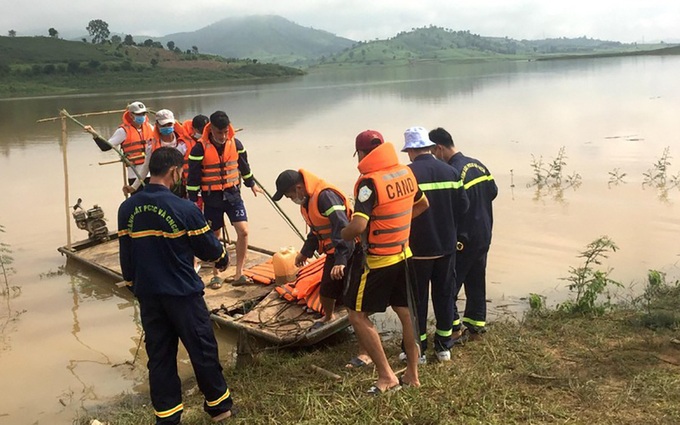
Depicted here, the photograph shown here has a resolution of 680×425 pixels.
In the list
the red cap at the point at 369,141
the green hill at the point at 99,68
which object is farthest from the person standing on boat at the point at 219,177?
the green hill at the point at 99,68

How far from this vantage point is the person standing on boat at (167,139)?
710cm

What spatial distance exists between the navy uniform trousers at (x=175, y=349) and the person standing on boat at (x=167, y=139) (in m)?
3.25

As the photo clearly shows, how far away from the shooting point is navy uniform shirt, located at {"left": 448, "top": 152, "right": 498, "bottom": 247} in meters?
4.84

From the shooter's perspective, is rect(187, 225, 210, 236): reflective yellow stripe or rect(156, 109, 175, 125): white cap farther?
rect(156, 109, 175, 125): white cap

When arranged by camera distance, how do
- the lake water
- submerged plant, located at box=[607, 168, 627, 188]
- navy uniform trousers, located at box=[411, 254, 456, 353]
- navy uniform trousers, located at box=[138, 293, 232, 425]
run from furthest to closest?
submerged plant, located at box=[607, 168, 627, 188]
the lake water
navy uniform trousers, located at box=[411, 254, 456, 353]
navy uniform trousers, located at box=[138, 293, 232, 425]

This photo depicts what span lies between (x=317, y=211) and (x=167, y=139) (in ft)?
11.6

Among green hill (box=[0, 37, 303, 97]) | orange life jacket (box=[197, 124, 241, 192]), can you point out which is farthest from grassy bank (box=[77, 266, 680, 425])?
green hill (box=[0, 37, 303, 97])

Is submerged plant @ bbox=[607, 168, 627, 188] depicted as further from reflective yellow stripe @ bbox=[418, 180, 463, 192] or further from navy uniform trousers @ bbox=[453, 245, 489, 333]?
reflective yellow stripe @ bbox=[418, 180, 463, 192]

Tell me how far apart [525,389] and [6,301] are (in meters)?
6.82

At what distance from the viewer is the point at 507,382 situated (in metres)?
4.31

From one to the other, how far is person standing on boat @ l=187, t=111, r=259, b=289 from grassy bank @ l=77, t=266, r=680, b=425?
1954mm

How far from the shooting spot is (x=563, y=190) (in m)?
11.9

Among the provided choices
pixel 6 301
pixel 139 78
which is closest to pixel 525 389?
pixel 6 301

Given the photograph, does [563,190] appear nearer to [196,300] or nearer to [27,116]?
[196,300]
